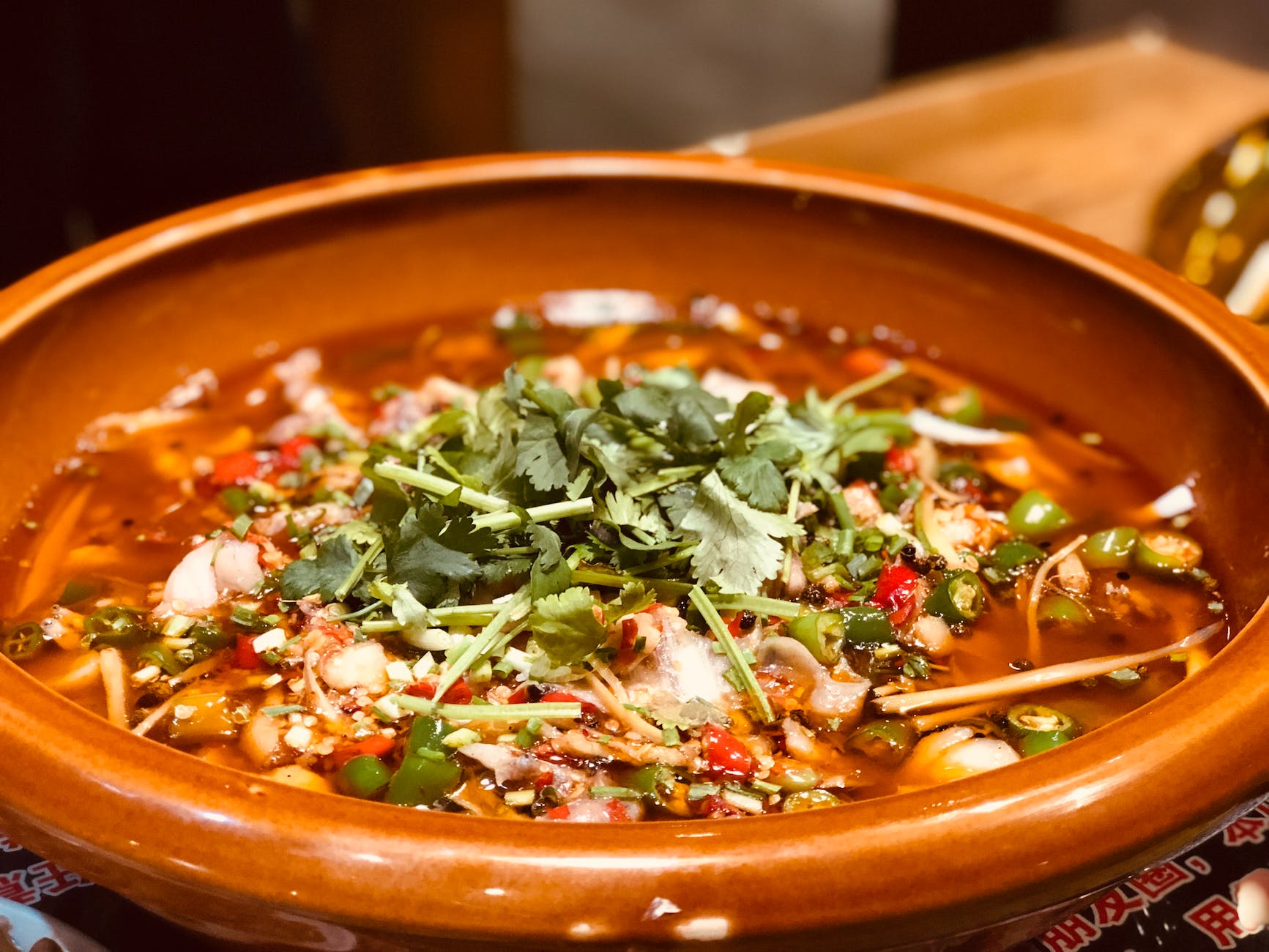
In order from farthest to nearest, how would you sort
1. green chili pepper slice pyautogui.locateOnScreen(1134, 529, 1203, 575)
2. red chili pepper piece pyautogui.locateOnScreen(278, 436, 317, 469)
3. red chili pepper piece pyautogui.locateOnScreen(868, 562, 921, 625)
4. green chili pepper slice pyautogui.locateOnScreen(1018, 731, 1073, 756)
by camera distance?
1. red chili pepper piece pyautogui.locateOnScreen(278, 436, 317, 469)
2. green chili pepper slice pyautogui.locateOnScreen(1134, 529, 1203, 575)
3. red chili pepper piece pyautogui.locateOnScreen(868, 562, 921, 625)
4. green chili pepper slice pyautogui.locateOnScreen(1018, 731, 1073, 756)

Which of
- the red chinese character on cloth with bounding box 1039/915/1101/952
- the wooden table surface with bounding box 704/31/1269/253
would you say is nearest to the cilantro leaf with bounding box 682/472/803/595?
the red chinese character on cloth with bounding box 1039/915/1101/952

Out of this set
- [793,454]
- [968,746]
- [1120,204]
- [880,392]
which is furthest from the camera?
[1120,204]

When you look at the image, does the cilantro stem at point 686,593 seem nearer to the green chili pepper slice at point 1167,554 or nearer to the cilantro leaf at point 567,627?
the cilantro leaf at point 567,627

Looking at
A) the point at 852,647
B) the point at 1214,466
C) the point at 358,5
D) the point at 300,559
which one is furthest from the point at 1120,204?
the point at 358,5

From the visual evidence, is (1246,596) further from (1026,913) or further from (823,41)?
(823,41)

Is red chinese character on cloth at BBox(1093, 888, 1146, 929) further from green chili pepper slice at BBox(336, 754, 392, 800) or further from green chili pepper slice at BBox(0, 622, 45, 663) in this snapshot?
green chili pepper slice at BBox(0, 622, 45, 663)

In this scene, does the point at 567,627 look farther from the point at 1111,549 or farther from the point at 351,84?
the point at 351,84

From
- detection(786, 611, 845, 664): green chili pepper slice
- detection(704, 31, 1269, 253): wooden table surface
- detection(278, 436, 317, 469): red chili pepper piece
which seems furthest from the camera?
detection(704, 31, 1269, 253): wooden table surface

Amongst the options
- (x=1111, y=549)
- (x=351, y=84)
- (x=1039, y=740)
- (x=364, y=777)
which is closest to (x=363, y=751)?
(x=364, y=777)
